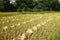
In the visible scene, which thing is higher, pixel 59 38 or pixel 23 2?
pixel 23 2

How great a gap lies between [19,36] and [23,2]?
255 inches

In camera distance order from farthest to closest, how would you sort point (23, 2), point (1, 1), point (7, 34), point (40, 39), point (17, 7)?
point (23, 2) → point (17, 7) → point (1, 1) → point (7, 34) → point (40, 39)

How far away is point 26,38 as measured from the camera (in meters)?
6.95

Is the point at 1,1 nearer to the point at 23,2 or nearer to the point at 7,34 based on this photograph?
the point at 7,34

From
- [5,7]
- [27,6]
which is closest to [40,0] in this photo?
[27,6]

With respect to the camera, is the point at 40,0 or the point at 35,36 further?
the point at 40,0

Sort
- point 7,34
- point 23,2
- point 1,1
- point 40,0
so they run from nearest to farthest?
point 7,34, point 1,1, point 23,2, point 40,0

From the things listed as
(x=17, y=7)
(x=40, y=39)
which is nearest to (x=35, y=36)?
(x=40, y=39)

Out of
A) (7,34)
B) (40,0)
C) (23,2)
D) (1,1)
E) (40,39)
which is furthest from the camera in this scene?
(40,0)

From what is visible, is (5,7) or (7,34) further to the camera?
(5,7)

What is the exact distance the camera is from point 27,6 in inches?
550

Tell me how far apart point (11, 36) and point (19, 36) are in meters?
0.32

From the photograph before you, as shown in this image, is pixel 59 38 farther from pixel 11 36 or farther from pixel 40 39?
pixel 11 36

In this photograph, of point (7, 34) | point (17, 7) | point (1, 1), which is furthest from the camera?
point (17, 7)
